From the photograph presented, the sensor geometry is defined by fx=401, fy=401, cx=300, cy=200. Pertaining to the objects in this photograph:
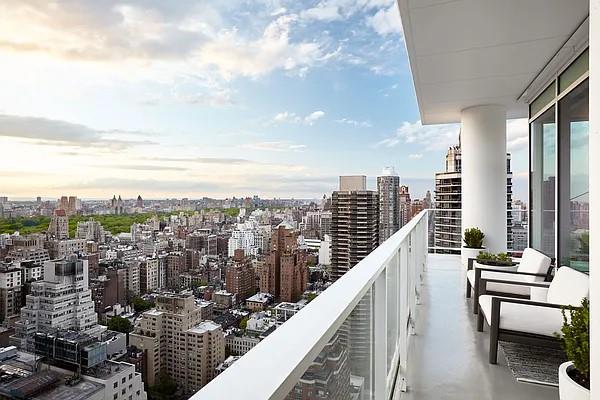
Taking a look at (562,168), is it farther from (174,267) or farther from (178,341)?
(178,341)

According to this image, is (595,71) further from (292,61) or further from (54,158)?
(292,61)

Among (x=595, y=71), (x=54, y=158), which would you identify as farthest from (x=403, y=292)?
(x=54, y=158)

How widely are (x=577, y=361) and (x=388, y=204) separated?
536 centimetres

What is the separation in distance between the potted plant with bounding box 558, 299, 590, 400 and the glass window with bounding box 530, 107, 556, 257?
3.73 meters

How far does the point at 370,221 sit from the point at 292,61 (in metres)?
3.87

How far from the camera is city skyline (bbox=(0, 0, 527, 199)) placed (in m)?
2.73

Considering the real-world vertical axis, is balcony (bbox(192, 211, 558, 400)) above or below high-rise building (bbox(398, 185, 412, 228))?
below

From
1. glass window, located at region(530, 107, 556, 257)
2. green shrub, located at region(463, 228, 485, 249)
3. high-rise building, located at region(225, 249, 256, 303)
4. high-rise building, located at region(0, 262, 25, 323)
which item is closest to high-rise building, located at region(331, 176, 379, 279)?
high-rise building, located at region(225, 249, 256, 303)

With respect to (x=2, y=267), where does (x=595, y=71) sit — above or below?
above

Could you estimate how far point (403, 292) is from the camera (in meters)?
3.09

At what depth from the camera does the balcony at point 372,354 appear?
72 centimetres

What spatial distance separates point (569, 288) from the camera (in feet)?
10.5

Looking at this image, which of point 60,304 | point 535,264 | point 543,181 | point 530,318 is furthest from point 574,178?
point 60,304

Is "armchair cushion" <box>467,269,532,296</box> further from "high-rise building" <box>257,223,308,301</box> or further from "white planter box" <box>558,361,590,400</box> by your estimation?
"white planter box" <box>558,361,590,400</box>
